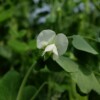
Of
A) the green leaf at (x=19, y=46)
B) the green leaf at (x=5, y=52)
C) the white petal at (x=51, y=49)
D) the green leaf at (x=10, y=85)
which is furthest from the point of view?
the green leaf at (x=5, y=52)

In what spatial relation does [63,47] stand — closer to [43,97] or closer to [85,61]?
[85,61]

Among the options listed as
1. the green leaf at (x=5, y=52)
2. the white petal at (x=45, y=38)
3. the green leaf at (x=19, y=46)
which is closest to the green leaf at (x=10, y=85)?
the white petal at (x=45, y=38)

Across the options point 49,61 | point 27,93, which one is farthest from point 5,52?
point 49,61

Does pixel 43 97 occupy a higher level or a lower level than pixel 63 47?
lower

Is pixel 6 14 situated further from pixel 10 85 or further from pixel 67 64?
pixel 67 64

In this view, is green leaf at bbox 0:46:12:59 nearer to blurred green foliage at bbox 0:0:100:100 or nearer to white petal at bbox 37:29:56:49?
blurred green foliage at bbox 0:0:100:100

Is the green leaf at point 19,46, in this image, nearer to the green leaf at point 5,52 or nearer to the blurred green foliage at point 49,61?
the blurred green foliage at point 49,61

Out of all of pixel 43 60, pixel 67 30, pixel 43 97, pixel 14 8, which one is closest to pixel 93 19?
pixel 67 30

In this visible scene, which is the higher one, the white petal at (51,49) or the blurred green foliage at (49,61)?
the white petal at (51,49)

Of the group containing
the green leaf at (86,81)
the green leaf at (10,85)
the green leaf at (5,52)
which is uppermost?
the green leaf at (86,81)
